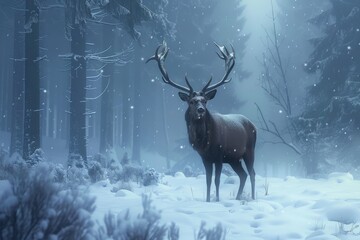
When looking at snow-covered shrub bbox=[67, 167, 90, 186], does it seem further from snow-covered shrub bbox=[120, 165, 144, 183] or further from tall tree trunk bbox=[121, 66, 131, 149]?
tall tree trunk bbox=[121, 66, 131, 149]

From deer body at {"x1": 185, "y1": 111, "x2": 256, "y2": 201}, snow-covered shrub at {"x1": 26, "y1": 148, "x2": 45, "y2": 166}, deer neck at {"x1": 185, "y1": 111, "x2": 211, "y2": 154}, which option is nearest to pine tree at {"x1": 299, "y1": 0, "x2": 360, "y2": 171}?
deer body at {"x1": 185, "y1": 111, "x2": 256, "y2": 201}

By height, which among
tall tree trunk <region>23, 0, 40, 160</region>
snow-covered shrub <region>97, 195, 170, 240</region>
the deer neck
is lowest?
snow-covered shrub <region>97, 195, 170, 240</region>

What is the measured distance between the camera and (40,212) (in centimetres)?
312

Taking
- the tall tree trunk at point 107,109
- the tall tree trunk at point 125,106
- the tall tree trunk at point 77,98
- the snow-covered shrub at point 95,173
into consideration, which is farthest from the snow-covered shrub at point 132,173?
the tall tree trunk at point 125,106

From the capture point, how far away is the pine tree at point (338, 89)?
1415 cm

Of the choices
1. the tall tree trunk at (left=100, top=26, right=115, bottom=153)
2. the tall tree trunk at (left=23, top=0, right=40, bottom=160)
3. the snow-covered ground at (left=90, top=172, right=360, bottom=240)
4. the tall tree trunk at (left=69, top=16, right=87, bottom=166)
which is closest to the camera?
the snow-covered ground at (left=90, top=172, right=360, bottom=240)

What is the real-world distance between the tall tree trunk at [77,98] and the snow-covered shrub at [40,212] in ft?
34.3

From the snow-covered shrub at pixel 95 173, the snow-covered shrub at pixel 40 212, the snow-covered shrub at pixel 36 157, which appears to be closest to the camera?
the snow-covered shrub at pixel 40 212

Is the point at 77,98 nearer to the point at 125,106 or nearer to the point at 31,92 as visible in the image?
the point at 31,92

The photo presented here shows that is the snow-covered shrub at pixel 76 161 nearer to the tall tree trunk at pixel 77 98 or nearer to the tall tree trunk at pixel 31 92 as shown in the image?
the tall tree trunk at pixel 77 98

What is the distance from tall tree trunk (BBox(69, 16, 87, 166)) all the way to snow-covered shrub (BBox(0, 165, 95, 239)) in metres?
10.5

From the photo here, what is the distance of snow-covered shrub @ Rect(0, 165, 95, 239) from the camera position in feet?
9.84

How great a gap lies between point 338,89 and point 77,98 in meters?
9.12

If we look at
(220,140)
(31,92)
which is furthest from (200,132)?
(31,92)
